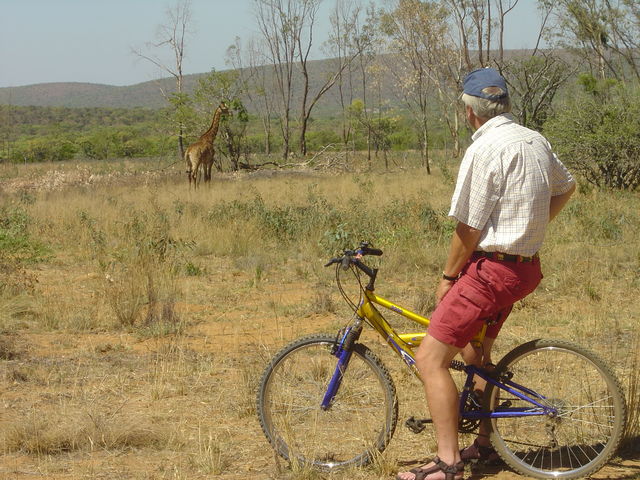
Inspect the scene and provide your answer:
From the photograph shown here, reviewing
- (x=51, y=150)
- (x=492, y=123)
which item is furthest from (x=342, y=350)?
(x=51, y=150)

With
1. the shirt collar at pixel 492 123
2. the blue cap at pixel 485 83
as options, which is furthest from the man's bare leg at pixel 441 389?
the blue cap at pixel 485 83

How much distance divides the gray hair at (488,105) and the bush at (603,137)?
1070 centimetres

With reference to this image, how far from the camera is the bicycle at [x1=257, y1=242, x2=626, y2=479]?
370 cm

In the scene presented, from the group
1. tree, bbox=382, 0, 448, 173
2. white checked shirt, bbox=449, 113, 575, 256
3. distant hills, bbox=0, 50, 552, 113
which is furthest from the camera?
distant hills, bbox=0, 50, 552, 113

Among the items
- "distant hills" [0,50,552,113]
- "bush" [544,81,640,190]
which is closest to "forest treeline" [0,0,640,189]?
"bush" [544,81,640,190]

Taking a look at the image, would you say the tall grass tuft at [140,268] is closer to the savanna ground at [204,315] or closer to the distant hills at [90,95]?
the savanna ground at [204,315]

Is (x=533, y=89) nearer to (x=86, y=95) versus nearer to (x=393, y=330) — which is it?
(x=393, y=330)

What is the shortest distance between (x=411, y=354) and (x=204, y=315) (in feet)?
14.0

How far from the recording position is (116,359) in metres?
6.15

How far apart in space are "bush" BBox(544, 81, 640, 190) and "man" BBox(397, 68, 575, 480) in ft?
35.3

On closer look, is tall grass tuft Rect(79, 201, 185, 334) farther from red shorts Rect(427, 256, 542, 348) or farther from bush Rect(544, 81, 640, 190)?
bush Rect(544, 81, 640, 190)

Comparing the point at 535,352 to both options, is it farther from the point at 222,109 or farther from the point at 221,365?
the point at 222,109

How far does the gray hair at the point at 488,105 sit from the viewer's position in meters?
3.42

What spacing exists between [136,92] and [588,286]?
13021 cm
